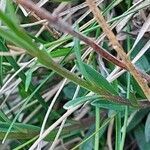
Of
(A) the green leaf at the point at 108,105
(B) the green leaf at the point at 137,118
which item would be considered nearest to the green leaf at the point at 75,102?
(A) the green leaf at the point at 108,105

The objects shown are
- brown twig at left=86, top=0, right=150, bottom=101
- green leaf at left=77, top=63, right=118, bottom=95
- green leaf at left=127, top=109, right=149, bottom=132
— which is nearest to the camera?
brown twig at left=86, top=0, right=150, bottom=101

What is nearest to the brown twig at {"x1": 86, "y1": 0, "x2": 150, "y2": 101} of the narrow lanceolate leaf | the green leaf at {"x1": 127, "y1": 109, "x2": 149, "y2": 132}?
the narrow lanceolate leaf

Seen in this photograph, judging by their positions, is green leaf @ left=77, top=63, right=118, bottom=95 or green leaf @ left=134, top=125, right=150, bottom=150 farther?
green leaf @ left=134, top=125, right=150, bottom=150

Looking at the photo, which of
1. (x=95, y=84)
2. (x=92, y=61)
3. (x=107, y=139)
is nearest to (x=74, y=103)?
(x=95, y=84)

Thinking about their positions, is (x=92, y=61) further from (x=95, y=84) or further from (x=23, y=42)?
(x=23, y=42)

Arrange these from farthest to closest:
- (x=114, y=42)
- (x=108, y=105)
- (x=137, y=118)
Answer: (x=137, y=118) → (x=108, y=105) → (x=114, y=42)

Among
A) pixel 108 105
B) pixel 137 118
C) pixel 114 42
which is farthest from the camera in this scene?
pixel 137 118

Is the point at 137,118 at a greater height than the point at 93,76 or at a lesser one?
lesser

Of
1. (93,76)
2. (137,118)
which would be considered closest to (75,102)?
(93,76)

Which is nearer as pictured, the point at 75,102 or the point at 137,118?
the point at 75,102

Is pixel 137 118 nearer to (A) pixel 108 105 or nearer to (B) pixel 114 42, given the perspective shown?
(A) pixel 108 105

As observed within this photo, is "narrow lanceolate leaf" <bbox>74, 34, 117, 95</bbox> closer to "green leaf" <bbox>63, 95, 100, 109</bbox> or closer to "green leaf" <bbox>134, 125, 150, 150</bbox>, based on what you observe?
"green leaf" <bbox>63, 95, 100, 109</bbox>
